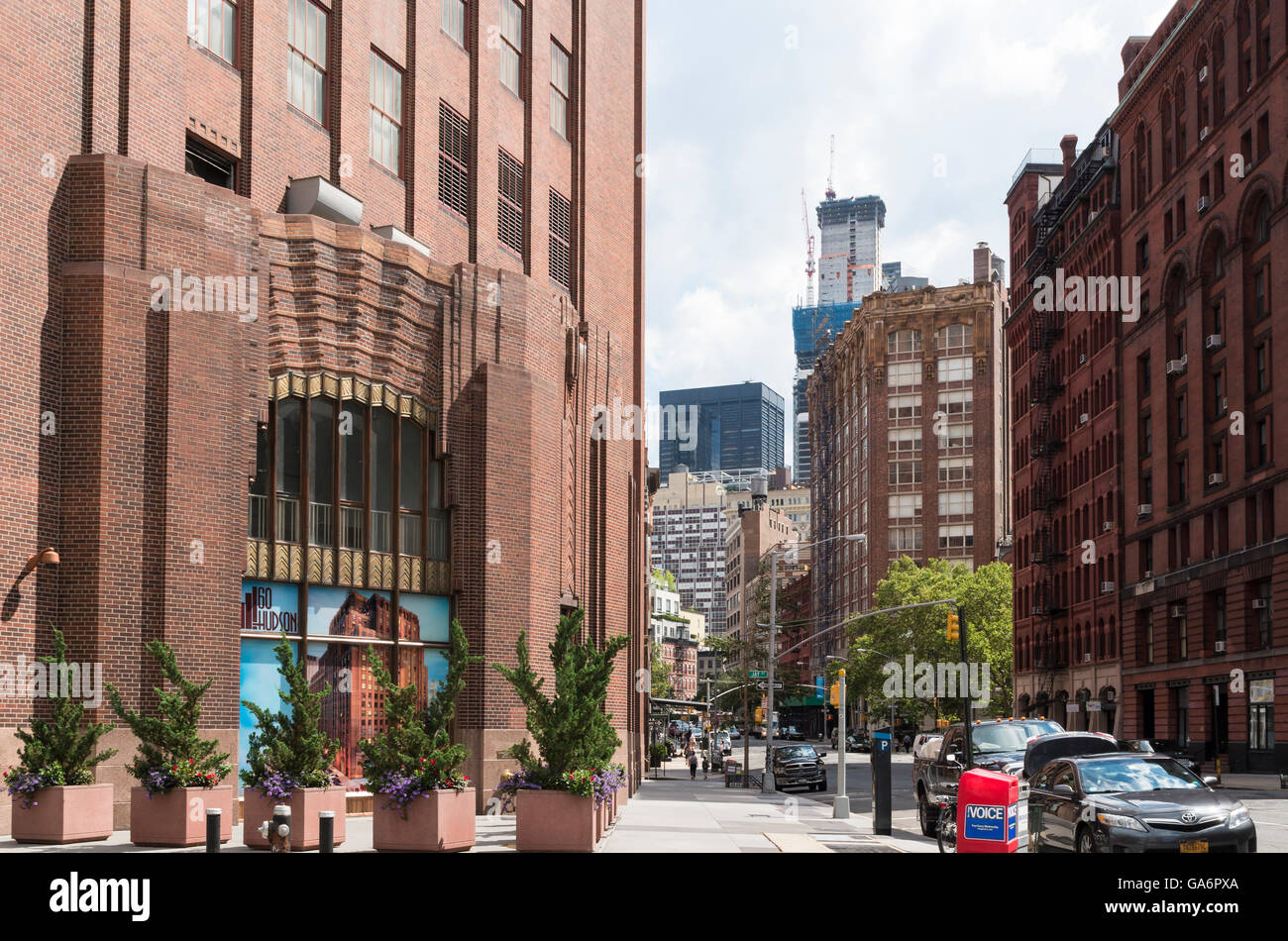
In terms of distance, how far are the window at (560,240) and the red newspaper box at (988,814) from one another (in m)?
26.0

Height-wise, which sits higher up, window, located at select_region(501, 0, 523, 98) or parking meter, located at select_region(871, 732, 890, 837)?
window, located at select_region(501, 0, 523, 98)

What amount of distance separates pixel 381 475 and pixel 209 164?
23.6 ft

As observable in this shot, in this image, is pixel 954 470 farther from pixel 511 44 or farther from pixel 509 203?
pixel 509 203

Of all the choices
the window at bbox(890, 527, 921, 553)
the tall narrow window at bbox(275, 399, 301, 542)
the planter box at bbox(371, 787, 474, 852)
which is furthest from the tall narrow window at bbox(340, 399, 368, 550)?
the window at bbox(890, 527, 921, 553)

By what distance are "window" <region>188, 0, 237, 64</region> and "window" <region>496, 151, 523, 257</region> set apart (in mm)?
9543

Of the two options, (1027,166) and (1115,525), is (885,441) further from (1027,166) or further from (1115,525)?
(1115,525)

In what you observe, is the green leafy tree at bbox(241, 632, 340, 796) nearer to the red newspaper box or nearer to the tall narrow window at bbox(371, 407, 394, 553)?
the tall narrow window at bbox(371, 407, 394, 553)

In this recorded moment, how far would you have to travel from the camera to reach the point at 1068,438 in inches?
3388

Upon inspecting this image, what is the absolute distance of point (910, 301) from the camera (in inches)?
5032

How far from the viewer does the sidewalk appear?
72.6 ft

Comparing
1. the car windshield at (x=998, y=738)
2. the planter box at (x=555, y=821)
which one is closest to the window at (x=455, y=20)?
the car windshield at (x=998, y=738)

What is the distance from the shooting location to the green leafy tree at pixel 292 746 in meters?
19.2

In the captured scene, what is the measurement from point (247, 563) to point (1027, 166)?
3162 inches

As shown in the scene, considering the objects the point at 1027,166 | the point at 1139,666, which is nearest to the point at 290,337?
the point at 1139,666
